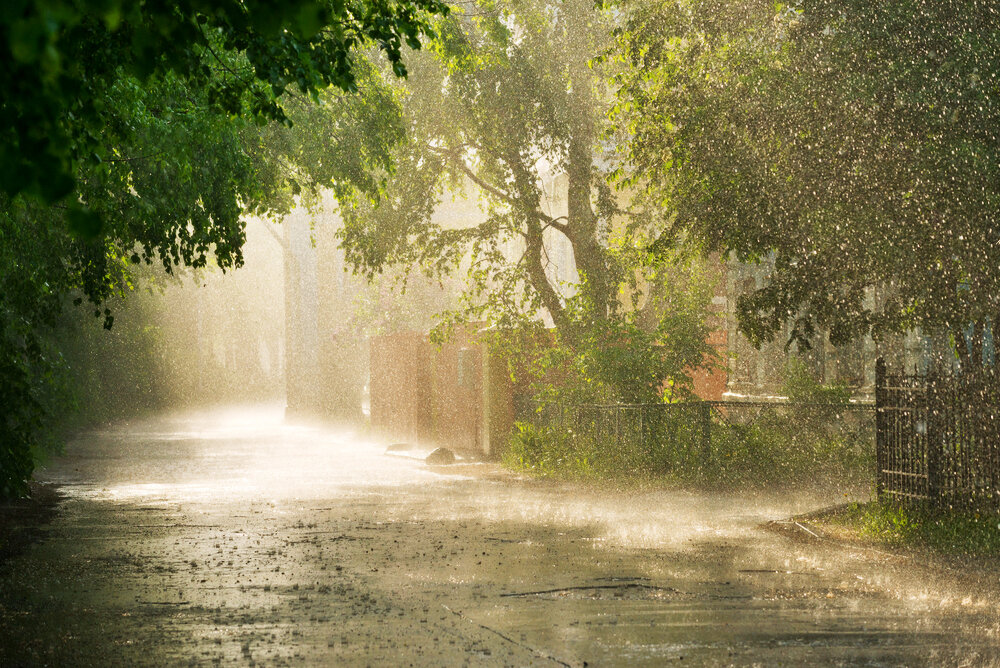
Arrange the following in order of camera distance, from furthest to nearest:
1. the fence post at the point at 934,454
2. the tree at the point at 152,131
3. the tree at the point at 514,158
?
1. the tree at the point at 514,158
2. the fence post at the point at 934,454
3. the tree at the point at 152,131

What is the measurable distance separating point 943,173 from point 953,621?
220 inches

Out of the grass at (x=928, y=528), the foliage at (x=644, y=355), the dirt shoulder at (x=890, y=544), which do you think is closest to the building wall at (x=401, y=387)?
the foliage at (x=644, y=355)

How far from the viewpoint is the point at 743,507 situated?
16203mm

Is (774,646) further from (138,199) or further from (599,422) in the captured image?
(599,422)

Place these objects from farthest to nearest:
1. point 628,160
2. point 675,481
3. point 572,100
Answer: point 572,100 < point 675,481 < point 628,160

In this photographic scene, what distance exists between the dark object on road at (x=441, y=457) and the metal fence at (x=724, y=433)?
536 centimetres

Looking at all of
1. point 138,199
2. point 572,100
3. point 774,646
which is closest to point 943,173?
point 774,646

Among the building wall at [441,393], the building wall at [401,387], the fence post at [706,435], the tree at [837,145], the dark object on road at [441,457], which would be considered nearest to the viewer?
the tree at [837,145]

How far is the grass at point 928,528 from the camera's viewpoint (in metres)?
11.4

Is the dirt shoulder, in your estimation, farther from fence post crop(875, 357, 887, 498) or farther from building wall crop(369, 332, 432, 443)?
building wall crop(369, 332, 432, 443)

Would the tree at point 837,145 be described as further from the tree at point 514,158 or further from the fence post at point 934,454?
the tree at point 514,158

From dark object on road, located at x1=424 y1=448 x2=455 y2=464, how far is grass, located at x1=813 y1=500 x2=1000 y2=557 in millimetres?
14098

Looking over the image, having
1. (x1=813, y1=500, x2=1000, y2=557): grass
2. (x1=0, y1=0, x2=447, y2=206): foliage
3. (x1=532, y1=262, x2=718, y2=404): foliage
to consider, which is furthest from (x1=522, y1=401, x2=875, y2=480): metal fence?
(x1=0, y1=0, x2=447, y2=206): foliage

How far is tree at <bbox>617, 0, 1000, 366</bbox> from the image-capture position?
12305 mm
